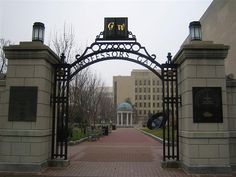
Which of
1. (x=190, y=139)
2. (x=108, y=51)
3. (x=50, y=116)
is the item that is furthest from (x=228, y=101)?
(x=50, y=116)

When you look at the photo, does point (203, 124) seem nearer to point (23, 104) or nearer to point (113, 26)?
point (113, 26)

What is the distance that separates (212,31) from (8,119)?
45.8 m

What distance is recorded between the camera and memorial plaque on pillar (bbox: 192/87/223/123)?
425 inches

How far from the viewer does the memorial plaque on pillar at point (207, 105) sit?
10.8m

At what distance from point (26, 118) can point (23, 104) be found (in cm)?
50

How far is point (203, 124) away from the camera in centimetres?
1078

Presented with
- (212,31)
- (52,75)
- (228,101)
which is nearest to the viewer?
(228,101)

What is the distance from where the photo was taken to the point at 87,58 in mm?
12594

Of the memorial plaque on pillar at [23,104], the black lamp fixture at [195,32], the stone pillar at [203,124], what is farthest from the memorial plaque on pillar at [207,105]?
the memorial plaque on pillar at [23,104]

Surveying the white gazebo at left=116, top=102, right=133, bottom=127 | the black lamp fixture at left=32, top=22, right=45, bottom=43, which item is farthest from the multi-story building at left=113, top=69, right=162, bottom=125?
the black lamp fixture at left=32, top=22, right=45, bottom=43

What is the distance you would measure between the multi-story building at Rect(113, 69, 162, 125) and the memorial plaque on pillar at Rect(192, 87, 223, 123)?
378 feet

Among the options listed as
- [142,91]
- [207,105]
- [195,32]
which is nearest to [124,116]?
[142,91]

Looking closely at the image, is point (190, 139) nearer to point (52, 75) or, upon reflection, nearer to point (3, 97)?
point (52, 75)

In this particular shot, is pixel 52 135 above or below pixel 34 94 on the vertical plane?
below
